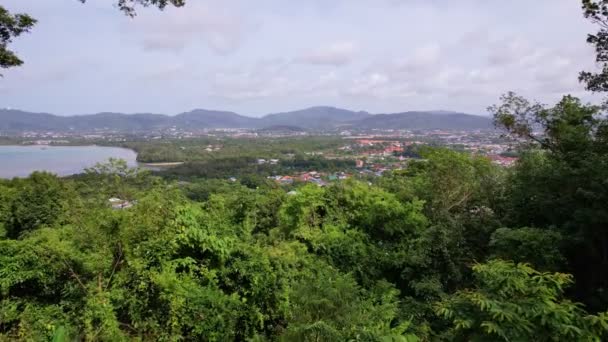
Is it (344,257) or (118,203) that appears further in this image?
(344,257)

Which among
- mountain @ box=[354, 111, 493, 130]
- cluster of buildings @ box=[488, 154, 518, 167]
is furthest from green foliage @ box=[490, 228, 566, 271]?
mountain @ box=[354, 111, 493, 130]

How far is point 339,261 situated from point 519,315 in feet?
17.1

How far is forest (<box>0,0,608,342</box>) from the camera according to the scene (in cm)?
337

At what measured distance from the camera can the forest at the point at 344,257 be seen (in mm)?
3369

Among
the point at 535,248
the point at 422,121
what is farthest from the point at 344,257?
the point at 422,121

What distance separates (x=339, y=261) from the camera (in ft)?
25.9

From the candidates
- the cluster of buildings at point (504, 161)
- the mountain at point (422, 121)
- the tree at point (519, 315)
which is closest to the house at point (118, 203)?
the tree at point (519, 315)

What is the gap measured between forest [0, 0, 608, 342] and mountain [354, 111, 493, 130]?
142712 millimetres

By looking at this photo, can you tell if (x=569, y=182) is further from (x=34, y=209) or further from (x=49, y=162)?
(x=49, y=162)

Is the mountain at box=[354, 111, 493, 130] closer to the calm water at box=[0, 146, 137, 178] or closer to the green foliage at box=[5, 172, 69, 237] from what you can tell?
the calm water at box=[0, 146, 137, 178]

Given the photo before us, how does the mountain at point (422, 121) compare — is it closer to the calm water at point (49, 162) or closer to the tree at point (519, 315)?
the calm water at point (49, 162)

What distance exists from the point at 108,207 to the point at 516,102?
9.40 m

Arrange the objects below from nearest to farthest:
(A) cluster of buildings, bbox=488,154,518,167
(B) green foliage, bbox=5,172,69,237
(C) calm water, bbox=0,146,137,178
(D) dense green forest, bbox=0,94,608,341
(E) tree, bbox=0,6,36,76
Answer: (D) dense green forest, bbox=0,94,608,341
(E) tree, bbox=0,6,36,76
(B) green foliage, bbox=5,172,69,237
(A) cluster of buildings, bbox=488,154,518,167
(C) calm water, bbox=0,146,137,178

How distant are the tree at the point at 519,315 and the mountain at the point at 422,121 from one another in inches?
5848
